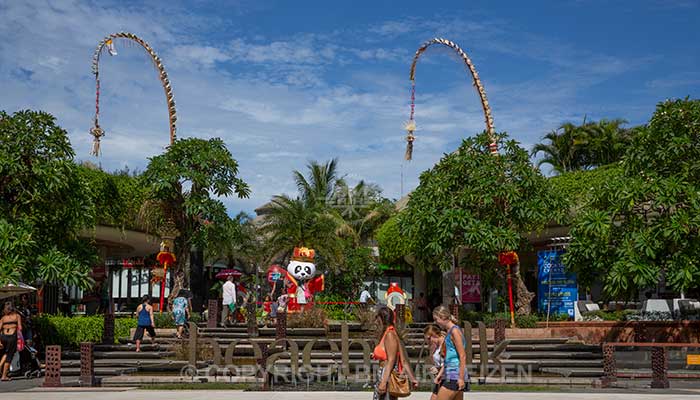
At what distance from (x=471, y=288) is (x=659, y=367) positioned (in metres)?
18.8

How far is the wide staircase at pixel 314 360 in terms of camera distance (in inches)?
691

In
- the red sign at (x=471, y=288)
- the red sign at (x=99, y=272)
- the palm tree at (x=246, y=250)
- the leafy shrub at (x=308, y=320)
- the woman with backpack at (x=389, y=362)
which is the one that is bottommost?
the leafy shrub at (x=308, y=320)

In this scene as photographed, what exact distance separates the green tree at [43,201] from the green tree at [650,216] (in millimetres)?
13014

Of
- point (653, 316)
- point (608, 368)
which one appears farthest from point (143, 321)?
point (653, 316)

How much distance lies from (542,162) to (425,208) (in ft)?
74.7

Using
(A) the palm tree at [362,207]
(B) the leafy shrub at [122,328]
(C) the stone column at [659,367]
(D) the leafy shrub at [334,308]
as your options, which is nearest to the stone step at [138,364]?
(B) the leafy shrub at [122,328]

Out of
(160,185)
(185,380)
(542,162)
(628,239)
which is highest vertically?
(542,162)

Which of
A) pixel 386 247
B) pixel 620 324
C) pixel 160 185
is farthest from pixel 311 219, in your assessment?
pixel 620 324

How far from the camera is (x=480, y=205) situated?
25469 mm

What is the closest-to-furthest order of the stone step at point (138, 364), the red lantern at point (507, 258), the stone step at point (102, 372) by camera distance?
the stone step at point (138, 364), the stone step at point (102, 372), the red lantern at point (507, 258)

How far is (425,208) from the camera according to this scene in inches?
1007

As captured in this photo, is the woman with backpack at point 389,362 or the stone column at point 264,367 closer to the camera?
the woman with backpack at point 389,362

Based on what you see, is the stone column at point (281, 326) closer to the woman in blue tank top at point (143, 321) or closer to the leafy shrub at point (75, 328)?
the woman in blue tank top at point (143, 321)

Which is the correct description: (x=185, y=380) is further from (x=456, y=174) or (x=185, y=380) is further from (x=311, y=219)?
(x=311, y=219)
